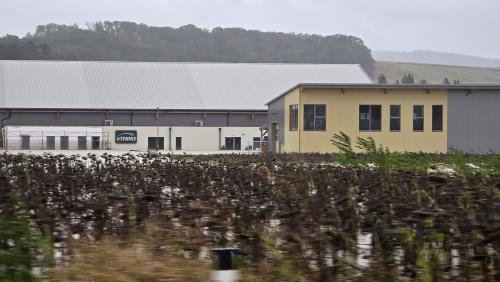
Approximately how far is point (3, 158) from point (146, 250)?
458 inches

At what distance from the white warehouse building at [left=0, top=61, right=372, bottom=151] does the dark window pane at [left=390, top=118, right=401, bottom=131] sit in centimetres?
2138

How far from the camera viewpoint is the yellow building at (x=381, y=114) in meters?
38.7

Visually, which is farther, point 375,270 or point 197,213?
point 197,213

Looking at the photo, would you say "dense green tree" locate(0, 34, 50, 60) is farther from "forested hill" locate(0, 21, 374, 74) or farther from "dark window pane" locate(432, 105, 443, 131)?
"dark window pane" locate(432, 105, 443, 131)

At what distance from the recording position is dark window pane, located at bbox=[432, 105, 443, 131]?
39.1 m

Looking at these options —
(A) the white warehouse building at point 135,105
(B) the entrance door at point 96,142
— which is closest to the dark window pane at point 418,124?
(A) the white warehouse building at point 135,105

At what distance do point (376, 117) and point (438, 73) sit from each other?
95.4 metres

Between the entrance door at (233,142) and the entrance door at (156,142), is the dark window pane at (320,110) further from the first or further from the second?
the entrance door at (156,142)

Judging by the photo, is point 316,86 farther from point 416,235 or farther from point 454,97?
point 416,235

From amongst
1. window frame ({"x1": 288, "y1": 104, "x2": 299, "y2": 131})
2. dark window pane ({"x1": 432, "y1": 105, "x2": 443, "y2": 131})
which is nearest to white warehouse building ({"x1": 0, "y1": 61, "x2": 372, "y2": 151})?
window frame ({"x1": 288, "y1": 104, "x2": 299, "y2": 131})

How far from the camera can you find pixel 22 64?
2827 inches

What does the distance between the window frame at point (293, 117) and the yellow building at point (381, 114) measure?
1.86ft

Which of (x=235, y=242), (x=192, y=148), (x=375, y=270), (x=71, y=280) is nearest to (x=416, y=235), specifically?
(x=375, y=270)

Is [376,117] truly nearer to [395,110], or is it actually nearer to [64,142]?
[395,110]
